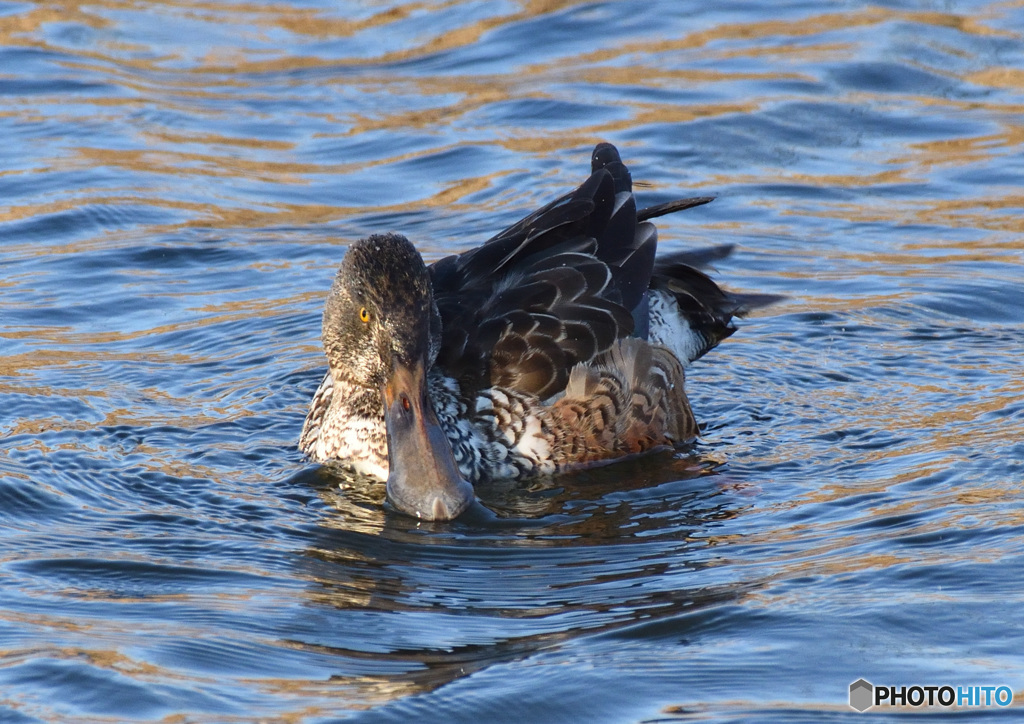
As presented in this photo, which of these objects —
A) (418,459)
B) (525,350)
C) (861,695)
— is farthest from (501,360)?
(861,695)

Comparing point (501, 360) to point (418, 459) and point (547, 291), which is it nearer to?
point (547, 291)

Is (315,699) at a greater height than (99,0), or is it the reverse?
(99,0)

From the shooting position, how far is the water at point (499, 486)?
550 centimetres

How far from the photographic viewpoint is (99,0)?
16375mm

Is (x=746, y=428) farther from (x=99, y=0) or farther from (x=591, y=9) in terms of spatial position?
(x=99, y=0)

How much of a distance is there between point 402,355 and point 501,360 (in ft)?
2.52

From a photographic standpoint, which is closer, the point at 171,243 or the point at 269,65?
the point at 171,243

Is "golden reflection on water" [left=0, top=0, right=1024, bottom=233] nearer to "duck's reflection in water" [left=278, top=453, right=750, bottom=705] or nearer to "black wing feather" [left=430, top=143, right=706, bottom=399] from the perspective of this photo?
"black wing feather" [left=430, top=143, right=706, bottom=399]

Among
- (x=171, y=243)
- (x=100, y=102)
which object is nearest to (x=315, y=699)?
(x=171, y=243)

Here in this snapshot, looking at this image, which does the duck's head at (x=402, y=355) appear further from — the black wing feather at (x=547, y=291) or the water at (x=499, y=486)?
the black wing feather at (x=547, y=291)

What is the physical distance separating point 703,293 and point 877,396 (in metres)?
1.20

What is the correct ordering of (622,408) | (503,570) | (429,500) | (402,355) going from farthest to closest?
(622,408) < (402,355) < (429,500) < (503,570)

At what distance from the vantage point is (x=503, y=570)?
6.34 metres

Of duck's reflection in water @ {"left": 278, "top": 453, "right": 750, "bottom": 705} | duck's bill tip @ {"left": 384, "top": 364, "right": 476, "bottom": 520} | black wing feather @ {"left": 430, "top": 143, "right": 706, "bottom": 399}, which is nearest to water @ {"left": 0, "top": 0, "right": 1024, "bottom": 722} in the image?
duck's reflection in water @ {"left": 278, "top": 453, "right": 750, "bottom": 705}
